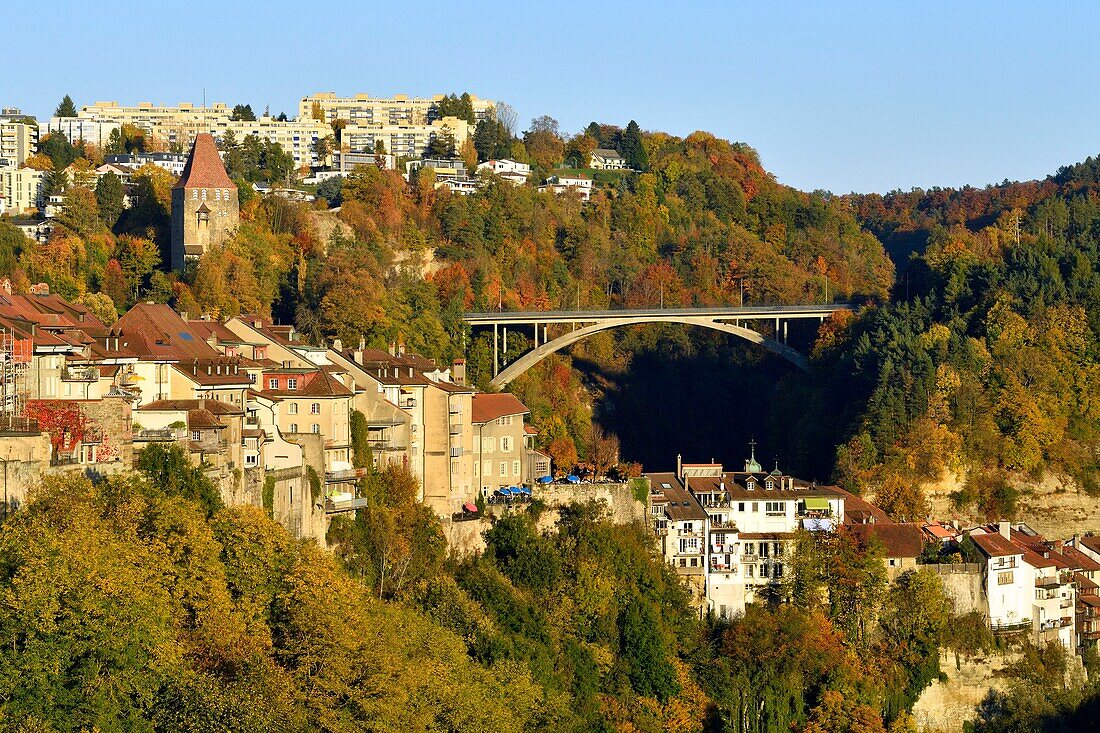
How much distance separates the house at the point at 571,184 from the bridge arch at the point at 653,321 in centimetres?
2293

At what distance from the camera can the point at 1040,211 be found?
112m

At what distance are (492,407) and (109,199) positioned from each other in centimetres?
3204

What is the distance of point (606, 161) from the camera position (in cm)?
12962

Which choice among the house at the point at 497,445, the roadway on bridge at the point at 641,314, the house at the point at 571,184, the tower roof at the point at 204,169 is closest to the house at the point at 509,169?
the house at the point at 571,184

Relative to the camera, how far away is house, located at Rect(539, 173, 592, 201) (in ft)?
387

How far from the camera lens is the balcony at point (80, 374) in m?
55.4

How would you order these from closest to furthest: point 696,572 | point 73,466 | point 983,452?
point 73,466
point 696,572
point 983,452

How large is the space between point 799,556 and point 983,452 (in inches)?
721

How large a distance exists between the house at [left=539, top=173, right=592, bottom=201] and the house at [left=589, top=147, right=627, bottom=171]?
5866 mm

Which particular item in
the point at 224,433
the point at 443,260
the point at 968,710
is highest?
the point at 443,260

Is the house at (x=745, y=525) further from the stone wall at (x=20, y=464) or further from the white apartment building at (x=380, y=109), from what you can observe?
the white apartment building at (x=380, y=109)

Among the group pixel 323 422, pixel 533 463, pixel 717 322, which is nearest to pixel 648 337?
pixel 717 322

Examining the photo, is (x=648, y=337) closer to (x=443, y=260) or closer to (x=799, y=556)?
(x=443, y=260)

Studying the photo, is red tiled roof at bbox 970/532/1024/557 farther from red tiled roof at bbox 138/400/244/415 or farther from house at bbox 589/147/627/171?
house at bbox 589/147/627/171
